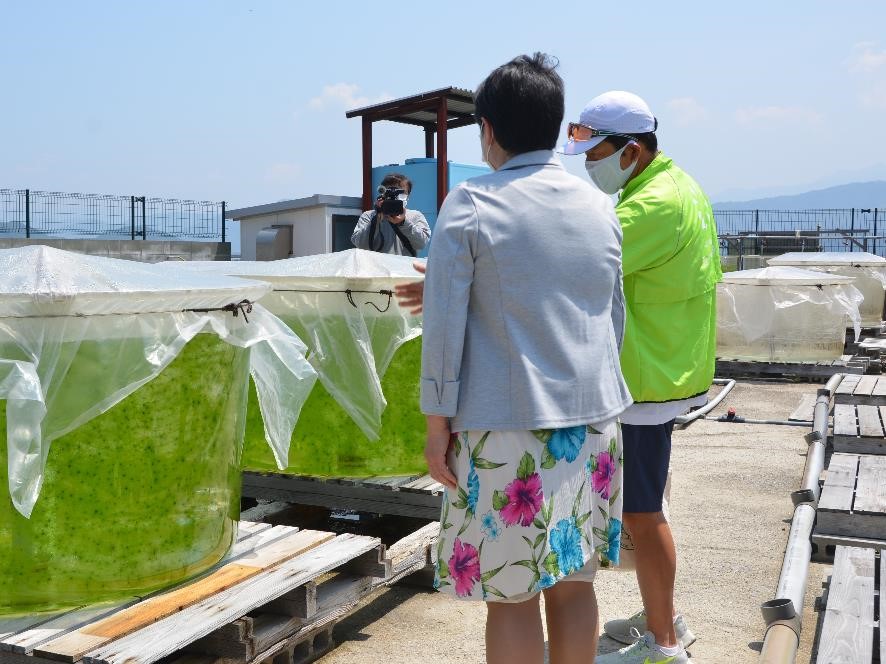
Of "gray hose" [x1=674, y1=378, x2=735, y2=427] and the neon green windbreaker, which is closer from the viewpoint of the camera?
the neon green windbreaker

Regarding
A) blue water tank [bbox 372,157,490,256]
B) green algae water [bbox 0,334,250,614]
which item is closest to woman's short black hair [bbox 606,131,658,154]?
green algae water [bbox 0,334,250,614]

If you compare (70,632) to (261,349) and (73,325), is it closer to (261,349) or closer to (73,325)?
(73,325)

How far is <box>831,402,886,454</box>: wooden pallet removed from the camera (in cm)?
561

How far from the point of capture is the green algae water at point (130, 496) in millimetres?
2646

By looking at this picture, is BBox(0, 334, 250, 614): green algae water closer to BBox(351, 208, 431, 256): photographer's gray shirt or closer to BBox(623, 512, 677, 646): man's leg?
BBox(623, 512, 677, 646): man's leg

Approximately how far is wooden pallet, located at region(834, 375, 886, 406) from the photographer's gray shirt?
3.72 metres

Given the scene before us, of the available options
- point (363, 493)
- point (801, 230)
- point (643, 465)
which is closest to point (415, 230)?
point (363, 493)

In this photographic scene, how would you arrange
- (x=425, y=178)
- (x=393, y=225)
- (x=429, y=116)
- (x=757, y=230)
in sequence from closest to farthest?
(x=393, y=225), (x=425, y=178), (x=429, y=116), (x=757, y=230)

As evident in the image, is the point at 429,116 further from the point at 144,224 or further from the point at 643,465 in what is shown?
the point at 643,465

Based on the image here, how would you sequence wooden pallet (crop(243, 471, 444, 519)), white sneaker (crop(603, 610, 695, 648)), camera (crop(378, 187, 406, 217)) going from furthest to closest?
1. camera (crop(378, 187, 406, 217))
2. wooden pallet (crop(243, 471, 444, 519))
3. white sneaker (crop(603, 610, 695, 648))

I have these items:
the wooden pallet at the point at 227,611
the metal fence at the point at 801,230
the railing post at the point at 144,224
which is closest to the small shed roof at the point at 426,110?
the railing post at the point at 144,224

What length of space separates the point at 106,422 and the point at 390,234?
353cm

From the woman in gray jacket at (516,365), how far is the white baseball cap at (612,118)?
0.73 meters

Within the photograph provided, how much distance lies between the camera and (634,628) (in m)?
3.13
